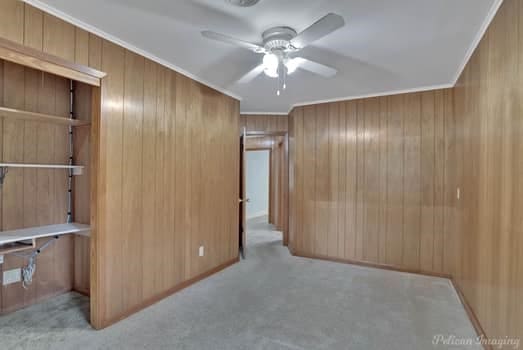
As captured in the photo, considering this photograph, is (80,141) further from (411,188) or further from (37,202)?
(411,188)

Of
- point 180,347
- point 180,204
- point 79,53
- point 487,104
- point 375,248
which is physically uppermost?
point 79,53

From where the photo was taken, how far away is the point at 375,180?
4.22 metres

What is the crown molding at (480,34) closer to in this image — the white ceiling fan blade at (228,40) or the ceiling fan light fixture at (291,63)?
the ceiling fan light fixture at (291,63)

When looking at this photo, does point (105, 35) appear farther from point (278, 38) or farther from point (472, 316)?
point (472, 316)

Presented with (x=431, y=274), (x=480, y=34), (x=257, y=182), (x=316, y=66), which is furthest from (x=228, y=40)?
(x=257, y=182)

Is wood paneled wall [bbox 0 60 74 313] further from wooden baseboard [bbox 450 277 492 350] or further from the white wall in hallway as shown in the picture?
the white wall in hallway

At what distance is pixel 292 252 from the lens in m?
4.82

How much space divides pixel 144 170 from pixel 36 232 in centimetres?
102

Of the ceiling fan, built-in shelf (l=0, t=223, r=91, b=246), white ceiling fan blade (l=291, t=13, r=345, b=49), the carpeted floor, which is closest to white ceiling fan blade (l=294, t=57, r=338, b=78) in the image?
the ceiling fan

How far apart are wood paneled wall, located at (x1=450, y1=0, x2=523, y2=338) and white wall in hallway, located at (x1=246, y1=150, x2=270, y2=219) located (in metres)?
6.31

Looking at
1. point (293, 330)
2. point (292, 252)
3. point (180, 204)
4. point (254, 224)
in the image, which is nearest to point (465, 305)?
point (293, 330)

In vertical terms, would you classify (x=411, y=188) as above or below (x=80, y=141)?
below

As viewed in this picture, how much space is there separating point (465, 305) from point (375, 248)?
1400 millimetres

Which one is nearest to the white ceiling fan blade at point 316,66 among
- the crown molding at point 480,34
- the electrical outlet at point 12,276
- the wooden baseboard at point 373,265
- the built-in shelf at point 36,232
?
the crown molding at point 480,34
